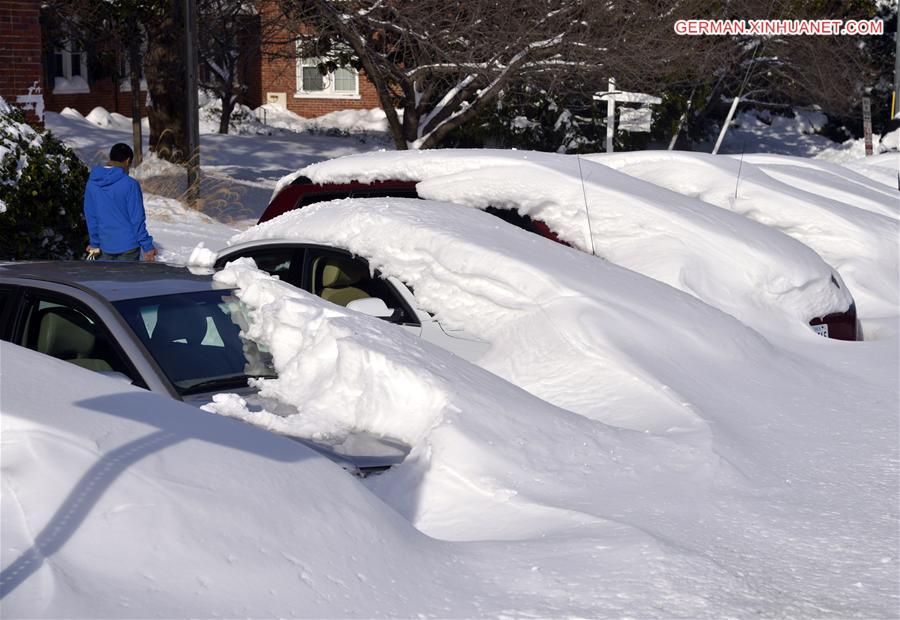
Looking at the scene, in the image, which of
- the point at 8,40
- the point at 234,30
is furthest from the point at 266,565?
the point at 234,30

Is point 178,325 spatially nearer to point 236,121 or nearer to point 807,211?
point 807,211

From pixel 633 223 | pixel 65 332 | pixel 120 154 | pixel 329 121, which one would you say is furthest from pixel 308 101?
pixel 65 332

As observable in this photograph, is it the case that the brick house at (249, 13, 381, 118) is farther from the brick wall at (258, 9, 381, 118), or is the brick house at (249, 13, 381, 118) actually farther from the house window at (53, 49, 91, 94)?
the house window at (53, 49, 91, 94)

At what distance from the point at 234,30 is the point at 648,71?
830 cm

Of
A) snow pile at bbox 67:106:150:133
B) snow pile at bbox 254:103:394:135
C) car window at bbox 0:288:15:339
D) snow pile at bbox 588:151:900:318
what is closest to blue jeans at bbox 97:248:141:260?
car window at bbox 0:288:15:339

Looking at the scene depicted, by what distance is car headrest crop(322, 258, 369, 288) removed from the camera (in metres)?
6.71

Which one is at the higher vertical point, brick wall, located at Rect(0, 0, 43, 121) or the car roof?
brick wall, located at Rect(0, 0, 43, 121)

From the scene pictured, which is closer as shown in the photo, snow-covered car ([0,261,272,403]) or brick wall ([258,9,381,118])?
snow-covered car ([0,261,272,403])

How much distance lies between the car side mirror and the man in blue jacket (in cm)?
287

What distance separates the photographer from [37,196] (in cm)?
982

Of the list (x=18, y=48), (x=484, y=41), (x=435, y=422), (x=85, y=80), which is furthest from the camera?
(x=85, y=80)

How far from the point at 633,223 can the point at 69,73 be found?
26850 millimetres

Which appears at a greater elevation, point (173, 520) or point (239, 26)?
point (239, 26)

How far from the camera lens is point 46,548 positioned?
2740mm
